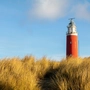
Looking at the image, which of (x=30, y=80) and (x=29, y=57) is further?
(x=29, y=57)

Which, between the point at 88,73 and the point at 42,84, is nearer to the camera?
the point at 88,73

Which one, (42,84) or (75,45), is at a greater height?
(75,45)

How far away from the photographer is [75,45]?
2831cm

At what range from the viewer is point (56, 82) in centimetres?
851

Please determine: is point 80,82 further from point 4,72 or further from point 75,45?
point 75,45

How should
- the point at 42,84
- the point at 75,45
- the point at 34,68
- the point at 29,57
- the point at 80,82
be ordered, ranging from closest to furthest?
1. the point at 80,82
2. the point at 42,84
3. the point at 34,68
4. the point at 29,57
5. the point at 75,45

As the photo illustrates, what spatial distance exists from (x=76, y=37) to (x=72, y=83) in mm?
20386

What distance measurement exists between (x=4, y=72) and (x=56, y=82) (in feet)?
6.84

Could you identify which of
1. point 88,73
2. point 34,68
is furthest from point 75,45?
point 88,73

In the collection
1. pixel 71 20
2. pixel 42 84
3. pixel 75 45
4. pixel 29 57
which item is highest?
pixel 71 20

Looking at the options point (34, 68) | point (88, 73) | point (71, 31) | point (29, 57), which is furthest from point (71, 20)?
point (88, 73)

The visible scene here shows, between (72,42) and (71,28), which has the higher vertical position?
(71,28)

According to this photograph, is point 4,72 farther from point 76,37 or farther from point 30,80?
point 76,37

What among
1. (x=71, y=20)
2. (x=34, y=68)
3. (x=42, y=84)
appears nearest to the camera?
(x=42, y=84)
